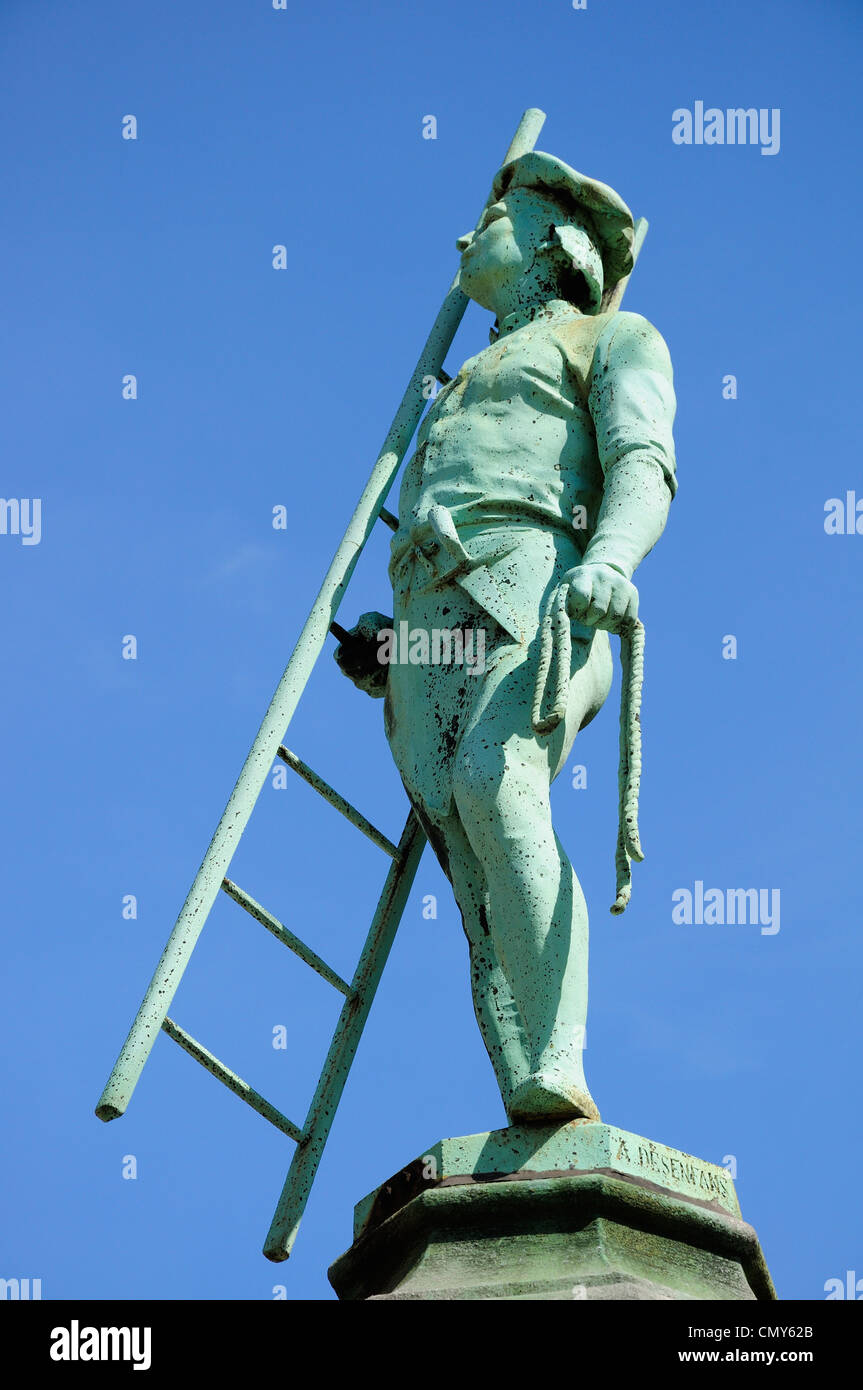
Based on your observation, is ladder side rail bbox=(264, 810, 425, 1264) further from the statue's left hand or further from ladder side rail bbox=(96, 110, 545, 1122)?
the statue's left hand

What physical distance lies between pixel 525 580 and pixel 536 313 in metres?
1.45

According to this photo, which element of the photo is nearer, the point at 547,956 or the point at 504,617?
the point at 547,956

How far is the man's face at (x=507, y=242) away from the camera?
25.3 feet

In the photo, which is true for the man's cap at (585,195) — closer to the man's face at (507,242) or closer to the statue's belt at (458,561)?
the man's face at (507,242)

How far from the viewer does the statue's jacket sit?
6.62 meters

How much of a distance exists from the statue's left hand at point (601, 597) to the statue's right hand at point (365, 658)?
1481 mm

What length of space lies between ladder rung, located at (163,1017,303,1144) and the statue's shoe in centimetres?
127

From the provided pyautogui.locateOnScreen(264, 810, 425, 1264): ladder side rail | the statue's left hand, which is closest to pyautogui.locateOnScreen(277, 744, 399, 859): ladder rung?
pyautogui.locateOnScreen(264, 810, 425, 1264): ladder side rail

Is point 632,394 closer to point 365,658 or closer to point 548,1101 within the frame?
point 365,658

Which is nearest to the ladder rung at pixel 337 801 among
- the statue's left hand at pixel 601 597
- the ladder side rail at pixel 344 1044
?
the ladder side rail at pixel 344 1044

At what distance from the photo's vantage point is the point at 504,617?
6.54 m

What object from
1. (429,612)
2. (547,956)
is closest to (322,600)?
(429,612)

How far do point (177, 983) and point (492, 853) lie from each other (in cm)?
118
